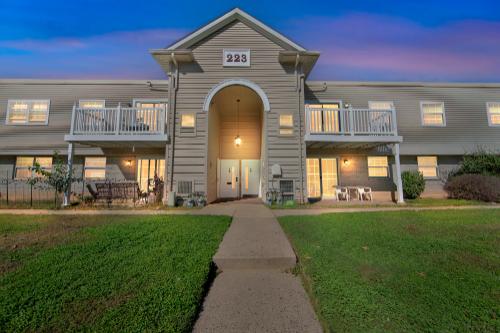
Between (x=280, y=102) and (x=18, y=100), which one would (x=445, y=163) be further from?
(x=18, y=100)

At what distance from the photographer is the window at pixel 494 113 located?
482 inches

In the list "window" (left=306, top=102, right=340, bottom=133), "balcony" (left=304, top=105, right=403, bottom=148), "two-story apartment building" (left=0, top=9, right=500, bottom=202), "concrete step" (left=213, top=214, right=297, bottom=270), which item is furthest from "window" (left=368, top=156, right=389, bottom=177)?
"concrete step" (left=213, top=214, right=297, bottom=270)

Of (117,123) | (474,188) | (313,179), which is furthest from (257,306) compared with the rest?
(474,188)

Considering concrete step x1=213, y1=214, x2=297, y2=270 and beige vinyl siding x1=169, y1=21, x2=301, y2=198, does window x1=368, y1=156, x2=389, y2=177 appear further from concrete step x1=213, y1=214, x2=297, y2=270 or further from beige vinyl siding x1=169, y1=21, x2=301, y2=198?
concrete step x1=213, y1=214, x2=297, y2=270

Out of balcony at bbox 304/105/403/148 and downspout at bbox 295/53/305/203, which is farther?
balcony at bbox 304/105/403/148

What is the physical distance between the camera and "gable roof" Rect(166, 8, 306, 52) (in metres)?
9.39

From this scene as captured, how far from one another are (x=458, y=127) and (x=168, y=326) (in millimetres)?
16313

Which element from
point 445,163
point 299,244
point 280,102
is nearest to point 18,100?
point 280,102

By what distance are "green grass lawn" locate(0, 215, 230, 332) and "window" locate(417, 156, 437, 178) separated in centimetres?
1240

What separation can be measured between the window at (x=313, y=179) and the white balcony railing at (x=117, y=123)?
297 inches

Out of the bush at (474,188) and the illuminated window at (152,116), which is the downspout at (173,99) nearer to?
the illuminated window at (152,116)

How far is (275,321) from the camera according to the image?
223cm

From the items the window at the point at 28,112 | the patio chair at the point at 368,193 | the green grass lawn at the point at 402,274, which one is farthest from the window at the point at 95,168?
the patio chair at the point at 368,193

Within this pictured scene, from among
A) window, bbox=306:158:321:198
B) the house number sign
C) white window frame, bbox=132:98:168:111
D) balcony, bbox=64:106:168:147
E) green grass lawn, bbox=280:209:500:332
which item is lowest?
green grass lawn, bbox=280:209:500:332
